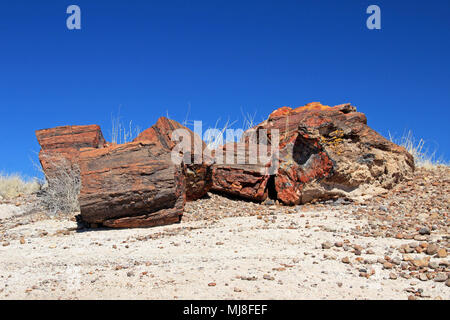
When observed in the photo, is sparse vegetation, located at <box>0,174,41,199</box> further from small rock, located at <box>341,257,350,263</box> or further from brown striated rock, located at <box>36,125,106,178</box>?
small rock, located at <box>341,257,350,263</box>

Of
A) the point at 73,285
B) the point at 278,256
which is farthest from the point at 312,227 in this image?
the point at 73,285

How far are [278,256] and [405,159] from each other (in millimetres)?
4723

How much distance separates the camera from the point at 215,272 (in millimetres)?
4223

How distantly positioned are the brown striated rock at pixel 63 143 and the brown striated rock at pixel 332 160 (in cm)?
386

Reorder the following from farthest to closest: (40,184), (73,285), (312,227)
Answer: (40,184) → (312,227) → (73,285)

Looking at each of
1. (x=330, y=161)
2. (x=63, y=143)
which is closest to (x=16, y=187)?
(x=63, y=143)

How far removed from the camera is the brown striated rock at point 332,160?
7.49 metres

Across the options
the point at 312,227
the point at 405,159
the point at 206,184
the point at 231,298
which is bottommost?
the point at 231,298

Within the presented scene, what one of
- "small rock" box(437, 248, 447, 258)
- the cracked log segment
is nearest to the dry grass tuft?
the cracked log segment

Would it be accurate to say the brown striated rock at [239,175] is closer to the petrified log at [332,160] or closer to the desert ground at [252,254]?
the petrified log at [332,160]

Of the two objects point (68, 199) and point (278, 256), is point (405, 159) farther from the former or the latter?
point (68, 199)

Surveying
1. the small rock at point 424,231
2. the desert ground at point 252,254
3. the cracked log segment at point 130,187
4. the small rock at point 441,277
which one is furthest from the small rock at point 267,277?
the cracked log segment at point 130,187

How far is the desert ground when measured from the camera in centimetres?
386

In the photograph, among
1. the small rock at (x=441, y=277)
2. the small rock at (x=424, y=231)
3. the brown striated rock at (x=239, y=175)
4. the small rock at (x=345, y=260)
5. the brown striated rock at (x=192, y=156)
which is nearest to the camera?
the small rock at (x=441, y=277)
